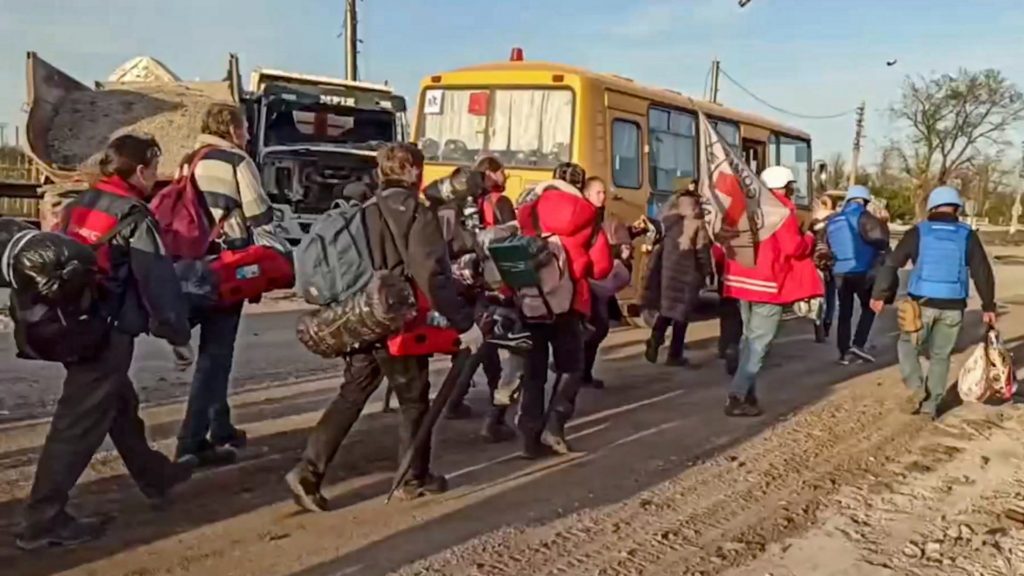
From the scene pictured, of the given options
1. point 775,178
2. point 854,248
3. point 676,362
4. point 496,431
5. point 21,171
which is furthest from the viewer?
point 21,171

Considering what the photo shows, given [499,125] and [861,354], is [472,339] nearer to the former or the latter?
[861,354]

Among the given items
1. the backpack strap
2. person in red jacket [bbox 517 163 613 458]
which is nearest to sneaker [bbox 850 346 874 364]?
person in red jacket [bbox 517 163 613 458]

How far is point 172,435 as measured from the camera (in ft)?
23.0

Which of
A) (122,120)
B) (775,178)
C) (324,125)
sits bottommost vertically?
(775,178)

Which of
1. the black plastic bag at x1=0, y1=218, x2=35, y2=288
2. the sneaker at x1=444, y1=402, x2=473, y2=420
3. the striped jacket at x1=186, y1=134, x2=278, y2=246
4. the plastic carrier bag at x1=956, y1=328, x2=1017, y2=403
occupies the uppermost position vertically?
the striped jacket at x1=186, y1=134, x2=278, y2=246

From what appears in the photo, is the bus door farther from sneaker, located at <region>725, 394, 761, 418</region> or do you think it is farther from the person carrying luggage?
the person carrying luggage

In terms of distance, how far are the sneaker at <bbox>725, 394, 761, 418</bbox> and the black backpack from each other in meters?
4.81

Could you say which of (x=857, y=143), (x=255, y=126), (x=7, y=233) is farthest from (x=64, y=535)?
(x=857, y=143)

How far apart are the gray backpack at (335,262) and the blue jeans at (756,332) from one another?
3582mm

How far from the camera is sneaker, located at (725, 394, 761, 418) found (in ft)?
26.9

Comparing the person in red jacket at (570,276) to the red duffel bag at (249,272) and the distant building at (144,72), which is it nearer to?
the red duffel bag at (249,272)

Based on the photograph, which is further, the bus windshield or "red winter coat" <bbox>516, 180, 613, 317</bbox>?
the bus windshield

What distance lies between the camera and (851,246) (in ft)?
35.2

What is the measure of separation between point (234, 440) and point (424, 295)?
2028 mm
